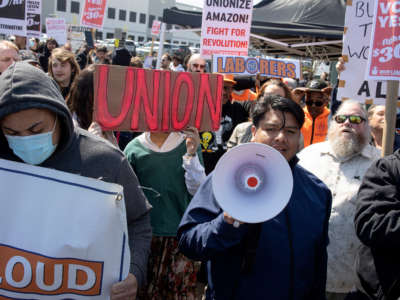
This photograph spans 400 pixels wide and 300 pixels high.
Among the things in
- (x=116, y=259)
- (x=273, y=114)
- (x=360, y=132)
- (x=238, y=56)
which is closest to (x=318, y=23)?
(x=238, y=56)

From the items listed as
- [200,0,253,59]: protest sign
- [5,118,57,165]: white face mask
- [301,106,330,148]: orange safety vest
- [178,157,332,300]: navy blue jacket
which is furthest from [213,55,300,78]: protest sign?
[5,118,57,165]: white face mask

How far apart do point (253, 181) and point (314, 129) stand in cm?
280

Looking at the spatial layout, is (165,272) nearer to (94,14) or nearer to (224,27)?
(224,27)

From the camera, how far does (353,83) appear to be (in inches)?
141

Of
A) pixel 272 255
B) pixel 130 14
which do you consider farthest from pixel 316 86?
pixel 130 14

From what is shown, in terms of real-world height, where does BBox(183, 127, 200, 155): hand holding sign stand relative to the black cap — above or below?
below

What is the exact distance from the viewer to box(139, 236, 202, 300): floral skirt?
2.84 m

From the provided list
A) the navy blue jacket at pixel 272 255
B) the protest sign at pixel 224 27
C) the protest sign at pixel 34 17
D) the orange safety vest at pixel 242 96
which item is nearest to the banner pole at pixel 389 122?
the navy blue jacket at pixel 272 255

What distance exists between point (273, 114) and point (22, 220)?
1225 mm

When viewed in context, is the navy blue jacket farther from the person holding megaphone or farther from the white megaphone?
the white megaphone

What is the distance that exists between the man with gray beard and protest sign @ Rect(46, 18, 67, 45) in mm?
9254

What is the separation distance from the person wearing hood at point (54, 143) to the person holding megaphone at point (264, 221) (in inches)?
10.3

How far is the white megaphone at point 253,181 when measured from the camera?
157 cm

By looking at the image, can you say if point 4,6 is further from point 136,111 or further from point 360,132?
point 360,132
